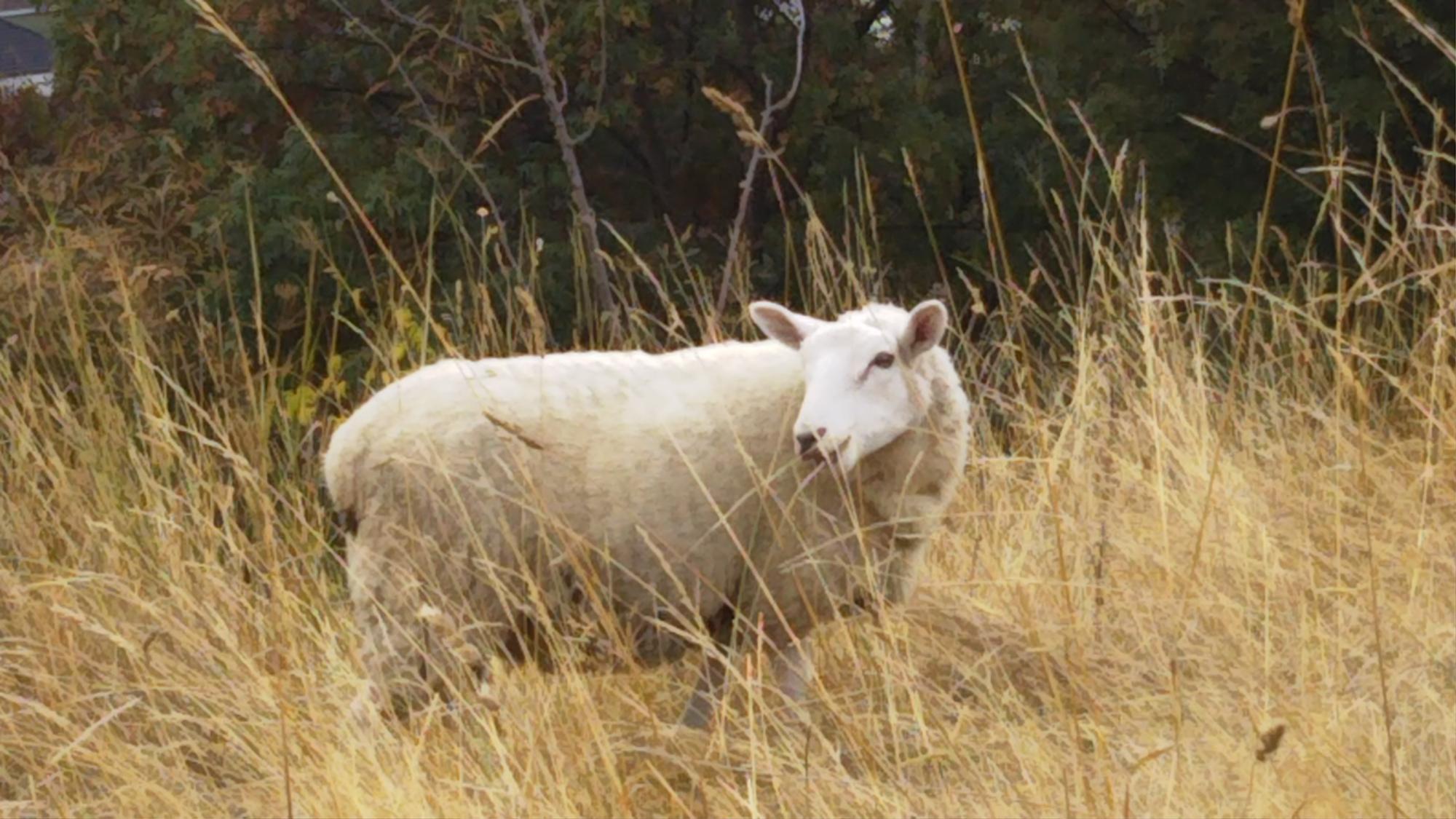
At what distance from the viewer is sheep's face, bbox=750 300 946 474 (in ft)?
12.6

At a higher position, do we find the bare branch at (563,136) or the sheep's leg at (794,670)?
the bare branch at (563,136)

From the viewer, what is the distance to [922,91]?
11453 millimetres

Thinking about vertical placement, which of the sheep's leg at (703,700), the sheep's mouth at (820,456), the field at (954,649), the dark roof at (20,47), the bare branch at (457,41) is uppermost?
the bare branch at (457,41)

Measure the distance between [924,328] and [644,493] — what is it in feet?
2.11

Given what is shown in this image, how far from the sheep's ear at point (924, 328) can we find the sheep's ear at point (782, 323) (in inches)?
7.2

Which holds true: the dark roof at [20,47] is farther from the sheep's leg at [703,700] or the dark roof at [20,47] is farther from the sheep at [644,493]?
the sheep's leg at [703,700]

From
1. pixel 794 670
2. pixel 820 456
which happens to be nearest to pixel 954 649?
pixel 794 670


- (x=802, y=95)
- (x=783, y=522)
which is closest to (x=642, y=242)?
(x=802, y=95)

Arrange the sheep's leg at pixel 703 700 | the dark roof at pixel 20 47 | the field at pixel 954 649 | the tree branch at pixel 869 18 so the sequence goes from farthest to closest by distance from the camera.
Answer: the dark roof at pixel 20 47
the tree branch at pixel 869 18
the sheep's leg at pixel 703 700
the field at pixel 954 649

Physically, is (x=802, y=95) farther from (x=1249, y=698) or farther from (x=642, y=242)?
(x=1249, y=698)

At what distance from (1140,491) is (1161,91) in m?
5.15

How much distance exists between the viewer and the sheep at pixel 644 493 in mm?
3941

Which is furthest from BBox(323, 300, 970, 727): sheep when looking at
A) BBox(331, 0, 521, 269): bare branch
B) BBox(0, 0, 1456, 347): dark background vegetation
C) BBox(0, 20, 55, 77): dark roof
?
BBox(0, 20, 55, 77): dark roof

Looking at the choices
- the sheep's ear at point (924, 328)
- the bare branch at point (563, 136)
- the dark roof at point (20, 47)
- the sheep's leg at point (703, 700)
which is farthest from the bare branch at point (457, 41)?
the dark roof at point (20, 47)
